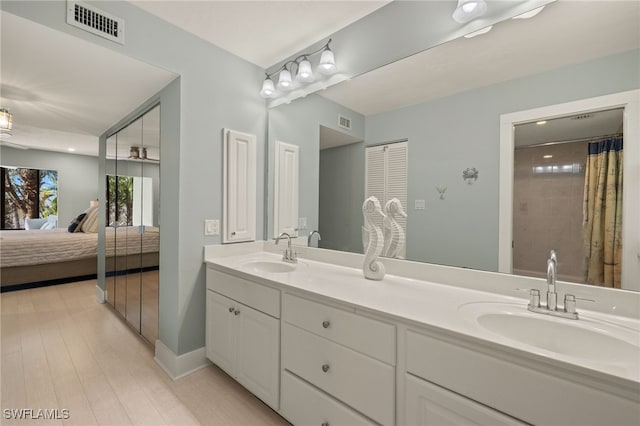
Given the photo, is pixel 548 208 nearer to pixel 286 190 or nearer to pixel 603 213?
pixel 603 213

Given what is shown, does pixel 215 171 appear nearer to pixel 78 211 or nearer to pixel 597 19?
pixel 597 19

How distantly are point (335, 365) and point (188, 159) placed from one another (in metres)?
1.65

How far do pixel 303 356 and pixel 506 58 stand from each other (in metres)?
1.73

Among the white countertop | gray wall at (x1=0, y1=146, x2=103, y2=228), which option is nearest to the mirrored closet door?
the white countertop

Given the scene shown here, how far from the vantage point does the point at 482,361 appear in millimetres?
853

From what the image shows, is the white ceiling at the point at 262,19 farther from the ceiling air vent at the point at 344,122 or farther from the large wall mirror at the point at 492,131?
the ceiling air vent at the point at 344,122

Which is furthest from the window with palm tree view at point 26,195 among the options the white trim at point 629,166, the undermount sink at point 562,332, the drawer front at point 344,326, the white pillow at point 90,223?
the white trim at point 629,166

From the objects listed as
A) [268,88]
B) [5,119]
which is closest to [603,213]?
[268,88]

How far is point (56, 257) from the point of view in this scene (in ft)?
13.2

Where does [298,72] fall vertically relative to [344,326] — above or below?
above

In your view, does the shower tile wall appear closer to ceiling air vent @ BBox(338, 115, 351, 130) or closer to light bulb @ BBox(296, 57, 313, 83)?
ceiling air vent @ BBox(338, 115, 351, 130)

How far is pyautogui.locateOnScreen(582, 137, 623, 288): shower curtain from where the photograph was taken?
1062mm

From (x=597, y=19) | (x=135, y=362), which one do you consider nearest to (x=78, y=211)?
(x=135, y=362)

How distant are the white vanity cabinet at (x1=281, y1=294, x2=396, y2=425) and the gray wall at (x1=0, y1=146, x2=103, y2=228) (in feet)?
20.9
